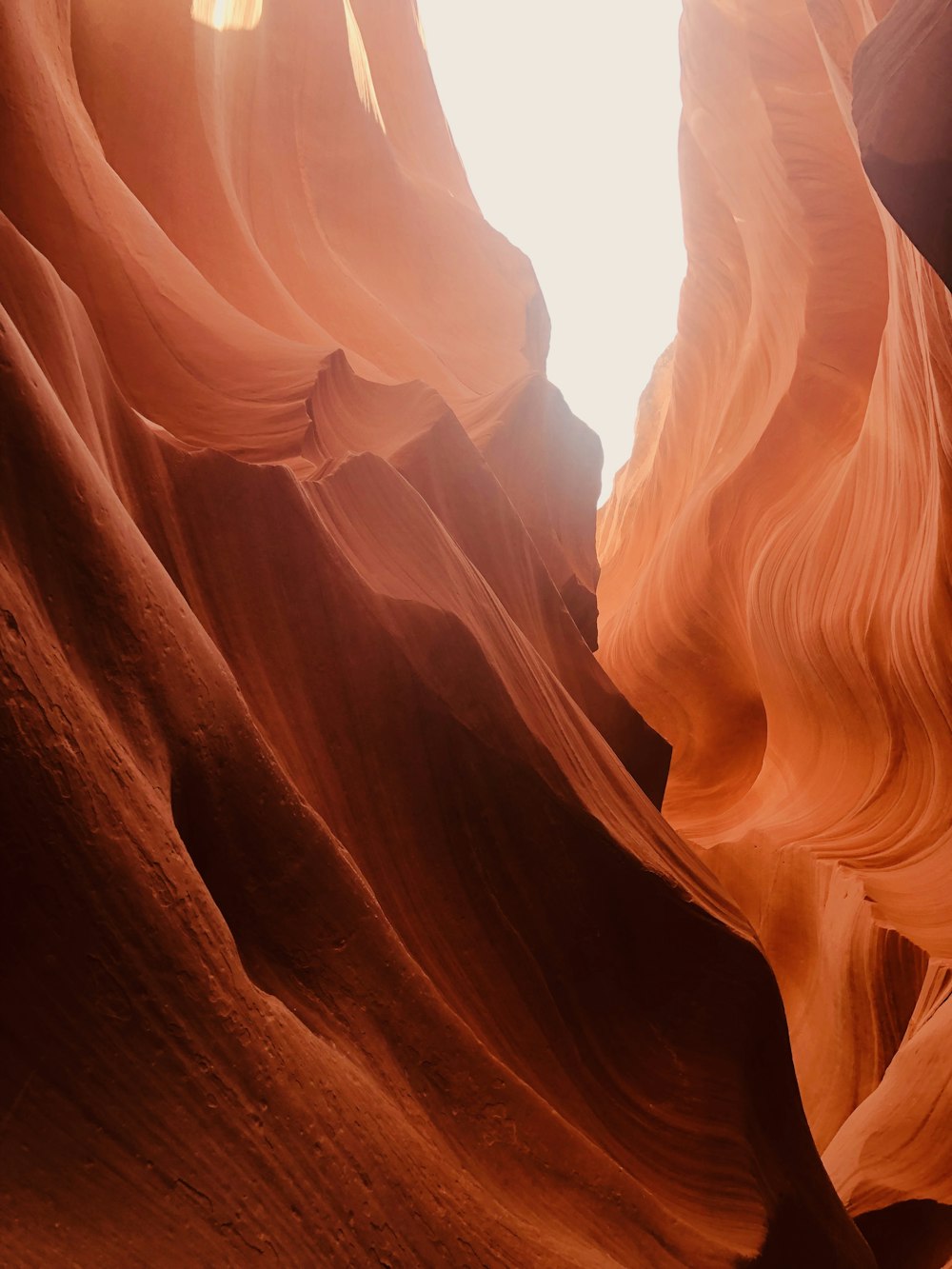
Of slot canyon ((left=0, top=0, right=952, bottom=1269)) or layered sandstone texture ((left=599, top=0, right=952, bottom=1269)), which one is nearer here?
slot canyon ((left=0, top=0, right=952, bottom=1269))

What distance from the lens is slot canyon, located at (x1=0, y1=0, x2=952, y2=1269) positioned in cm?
99

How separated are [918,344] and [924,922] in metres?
1.81

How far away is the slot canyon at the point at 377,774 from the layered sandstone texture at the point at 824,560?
0.06 feet

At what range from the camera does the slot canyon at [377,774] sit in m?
0.99

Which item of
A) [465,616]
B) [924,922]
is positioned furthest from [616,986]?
[924,922]

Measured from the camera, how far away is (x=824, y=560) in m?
4.41

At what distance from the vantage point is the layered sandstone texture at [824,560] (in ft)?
7.49

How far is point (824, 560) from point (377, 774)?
10.5 feet

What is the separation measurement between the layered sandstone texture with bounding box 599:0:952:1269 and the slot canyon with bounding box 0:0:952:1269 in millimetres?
19

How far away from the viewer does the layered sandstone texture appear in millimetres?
2283

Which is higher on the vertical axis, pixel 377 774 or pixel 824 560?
pixel 824 560

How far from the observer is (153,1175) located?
94cm

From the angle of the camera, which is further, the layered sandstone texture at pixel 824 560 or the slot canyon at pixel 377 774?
the layered sandstone texture at pixel 824 560

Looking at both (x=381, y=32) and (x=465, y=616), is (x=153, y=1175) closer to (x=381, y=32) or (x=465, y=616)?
(x=465, y=616)
